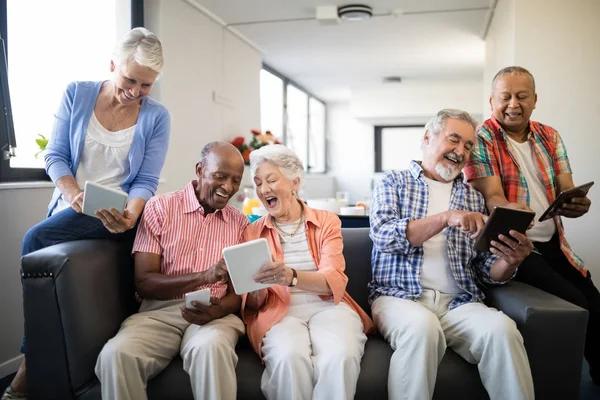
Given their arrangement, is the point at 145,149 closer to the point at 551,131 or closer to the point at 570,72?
the point at 551,131

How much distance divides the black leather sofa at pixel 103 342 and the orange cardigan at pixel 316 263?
12 centimetres

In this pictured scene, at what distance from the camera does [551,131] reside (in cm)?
237

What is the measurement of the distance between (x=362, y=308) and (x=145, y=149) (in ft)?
3.68

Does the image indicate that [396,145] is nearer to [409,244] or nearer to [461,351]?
[409,244]

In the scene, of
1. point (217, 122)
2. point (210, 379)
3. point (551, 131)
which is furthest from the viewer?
point (217, 122)

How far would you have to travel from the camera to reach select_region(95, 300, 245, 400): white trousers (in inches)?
63.4

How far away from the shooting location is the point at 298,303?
1.96 metres

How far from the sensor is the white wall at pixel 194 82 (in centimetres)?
431

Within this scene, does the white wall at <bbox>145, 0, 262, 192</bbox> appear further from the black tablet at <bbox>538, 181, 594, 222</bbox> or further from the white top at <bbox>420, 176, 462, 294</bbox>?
the black tablet at <bbox>538, 181, 594, 222</bbox>

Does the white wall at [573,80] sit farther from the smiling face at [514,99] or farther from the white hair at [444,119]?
the white hair at [444,119]

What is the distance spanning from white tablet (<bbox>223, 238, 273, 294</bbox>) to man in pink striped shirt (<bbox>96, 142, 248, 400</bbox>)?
139 mm

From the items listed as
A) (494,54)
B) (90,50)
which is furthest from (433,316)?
(494,54)

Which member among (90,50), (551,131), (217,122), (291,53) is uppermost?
(291,53)

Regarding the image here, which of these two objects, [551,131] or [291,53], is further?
[291,53]
